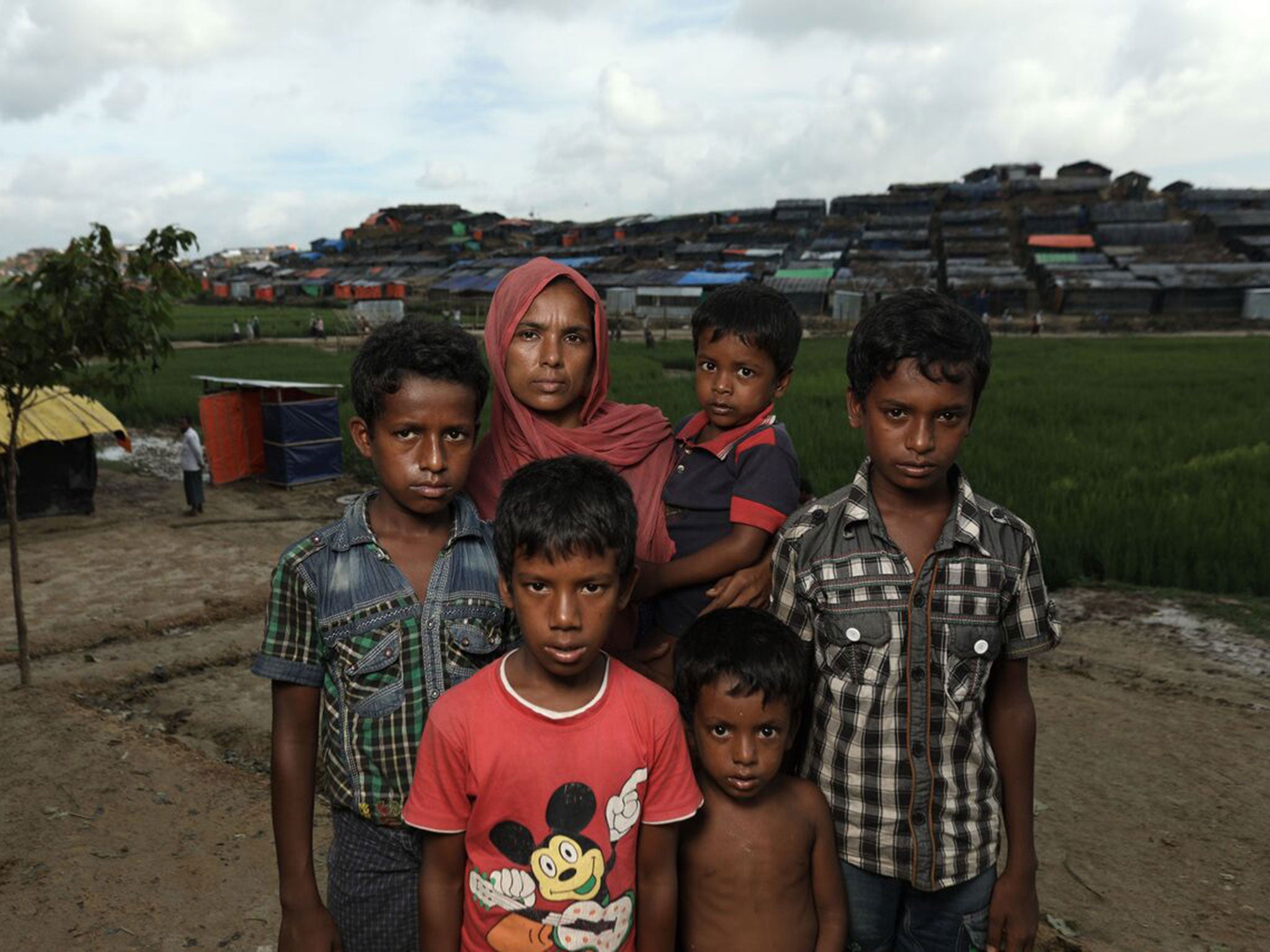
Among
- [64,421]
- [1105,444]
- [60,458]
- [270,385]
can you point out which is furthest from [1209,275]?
[60,458]

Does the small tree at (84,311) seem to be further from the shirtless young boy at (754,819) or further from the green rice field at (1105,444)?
the green rice field at (1105,444)

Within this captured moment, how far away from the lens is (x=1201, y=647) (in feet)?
19.0

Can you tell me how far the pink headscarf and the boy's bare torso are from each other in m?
0.55

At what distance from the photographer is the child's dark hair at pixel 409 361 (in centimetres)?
164

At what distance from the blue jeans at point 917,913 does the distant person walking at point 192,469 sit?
390 inches

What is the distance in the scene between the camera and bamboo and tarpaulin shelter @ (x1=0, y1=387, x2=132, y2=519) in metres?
10.4

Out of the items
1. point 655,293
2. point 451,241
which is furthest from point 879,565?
point 451,241

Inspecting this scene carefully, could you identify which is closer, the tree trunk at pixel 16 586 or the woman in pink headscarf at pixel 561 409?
the woman in pink headscarf at pixel 561 409

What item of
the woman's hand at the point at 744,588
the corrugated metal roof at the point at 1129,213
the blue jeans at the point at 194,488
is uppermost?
the corrugated metal roof at the point at 1129,213

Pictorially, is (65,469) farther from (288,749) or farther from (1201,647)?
(1201,647)

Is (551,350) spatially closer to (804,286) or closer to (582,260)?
(804,286)

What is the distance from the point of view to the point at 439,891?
151 cm

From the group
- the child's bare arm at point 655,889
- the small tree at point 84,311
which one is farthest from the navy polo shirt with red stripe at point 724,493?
the small tree at point 84,311

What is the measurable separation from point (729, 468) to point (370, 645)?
34.1 inches
